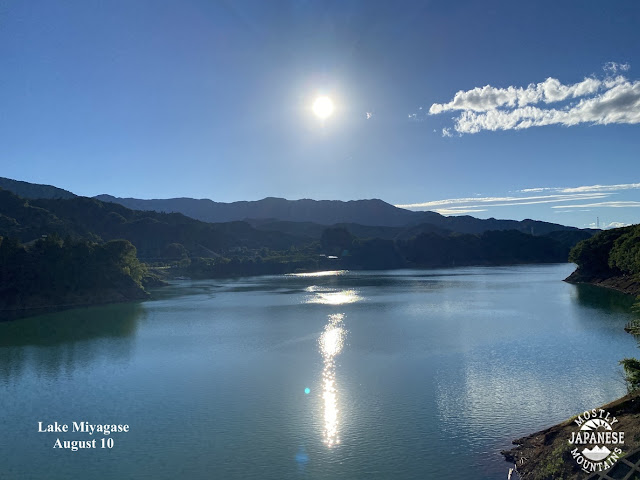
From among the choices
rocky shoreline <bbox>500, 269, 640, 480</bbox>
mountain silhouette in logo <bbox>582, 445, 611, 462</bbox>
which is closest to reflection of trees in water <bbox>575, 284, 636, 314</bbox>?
rocky shoreline <bbox>500, 269, 640, 480</bbox>

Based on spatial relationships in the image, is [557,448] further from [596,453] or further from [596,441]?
[596,453]

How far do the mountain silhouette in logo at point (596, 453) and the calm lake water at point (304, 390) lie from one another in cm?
439

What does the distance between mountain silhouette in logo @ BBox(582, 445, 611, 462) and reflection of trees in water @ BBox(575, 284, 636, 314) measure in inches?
2402

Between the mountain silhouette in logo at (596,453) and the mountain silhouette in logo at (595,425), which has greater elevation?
the mountain silhouette in logo at (595,425)

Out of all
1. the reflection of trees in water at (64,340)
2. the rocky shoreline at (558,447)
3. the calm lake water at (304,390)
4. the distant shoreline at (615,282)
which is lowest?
the reflection of trees in water at (64,340)

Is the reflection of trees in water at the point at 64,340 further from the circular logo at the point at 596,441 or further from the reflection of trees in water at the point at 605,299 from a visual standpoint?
the reflection of trees in water at the point at 605,299

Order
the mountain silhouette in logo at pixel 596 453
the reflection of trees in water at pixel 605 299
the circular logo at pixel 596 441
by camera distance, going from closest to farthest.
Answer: the circular logo at pixel 596 441, the mountain silhouette in logo at pixel 596 453, the reflection of trees in water at pixel 605 299

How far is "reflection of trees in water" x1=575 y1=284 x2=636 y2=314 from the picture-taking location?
78000 millimetres

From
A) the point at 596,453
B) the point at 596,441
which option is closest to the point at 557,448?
the point at 596,441

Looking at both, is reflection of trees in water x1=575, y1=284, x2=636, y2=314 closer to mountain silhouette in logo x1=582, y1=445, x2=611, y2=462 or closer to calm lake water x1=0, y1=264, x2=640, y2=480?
calm lake water x1=0, y1=264, x2=640, y2=480

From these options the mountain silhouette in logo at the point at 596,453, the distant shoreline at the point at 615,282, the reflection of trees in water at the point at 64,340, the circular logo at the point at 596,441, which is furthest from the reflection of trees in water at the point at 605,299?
the reflection of trees in water at the point at 64,340

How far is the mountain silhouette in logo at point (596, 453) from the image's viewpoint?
1994 centimetres

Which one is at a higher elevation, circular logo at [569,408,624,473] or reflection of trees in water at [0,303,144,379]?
circular logo at [569,408,624,473]

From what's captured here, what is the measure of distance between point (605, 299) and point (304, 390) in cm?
7687
